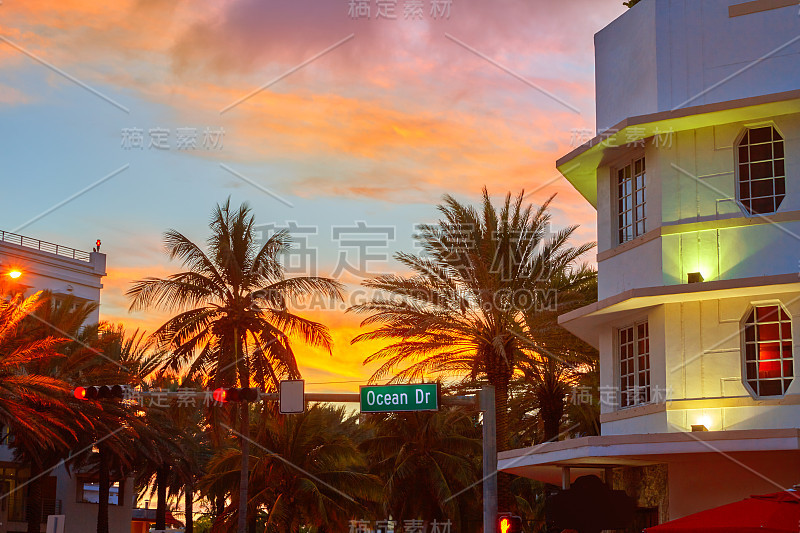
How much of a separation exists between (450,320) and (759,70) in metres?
11.8

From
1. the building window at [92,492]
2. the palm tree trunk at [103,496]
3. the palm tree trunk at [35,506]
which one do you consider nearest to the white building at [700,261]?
the palm tree trunk at [35,506]

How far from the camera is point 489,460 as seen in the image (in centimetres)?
2195

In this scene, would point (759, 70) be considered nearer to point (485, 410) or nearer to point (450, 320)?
point (485, 410)

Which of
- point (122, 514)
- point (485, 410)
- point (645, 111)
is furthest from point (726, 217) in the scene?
point (122, 514)

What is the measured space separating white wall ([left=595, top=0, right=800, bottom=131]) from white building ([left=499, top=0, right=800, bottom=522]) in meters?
0.03

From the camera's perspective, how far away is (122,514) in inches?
2325

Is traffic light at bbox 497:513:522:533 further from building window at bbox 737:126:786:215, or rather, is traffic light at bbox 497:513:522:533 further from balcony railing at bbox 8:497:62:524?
balcony railing at bbox 8:497:62:524

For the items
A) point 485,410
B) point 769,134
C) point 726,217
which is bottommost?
point 485,410

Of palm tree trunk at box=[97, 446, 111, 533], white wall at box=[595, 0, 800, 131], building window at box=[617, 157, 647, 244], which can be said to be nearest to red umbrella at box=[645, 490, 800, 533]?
building window at box=[617, 157, 647, 244]

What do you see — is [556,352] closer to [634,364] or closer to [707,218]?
[634,364]

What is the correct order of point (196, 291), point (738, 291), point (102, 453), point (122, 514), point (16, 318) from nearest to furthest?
point (738, 291), point (16, 318), point (196, 291), point (102, 453), point (122, 514)

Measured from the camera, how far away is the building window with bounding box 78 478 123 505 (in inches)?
2218

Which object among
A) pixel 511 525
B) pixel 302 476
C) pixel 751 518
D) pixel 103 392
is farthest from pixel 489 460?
pixel 302 476

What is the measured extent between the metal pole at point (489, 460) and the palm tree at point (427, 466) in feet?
65.0
